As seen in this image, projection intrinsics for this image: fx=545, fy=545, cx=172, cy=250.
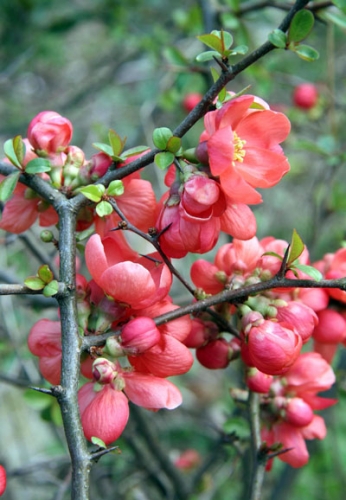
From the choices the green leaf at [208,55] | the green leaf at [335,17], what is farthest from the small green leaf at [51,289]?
the green leaf at [335,17]

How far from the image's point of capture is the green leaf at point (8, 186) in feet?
2.30

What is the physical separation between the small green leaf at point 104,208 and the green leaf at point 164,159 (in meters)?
0.08

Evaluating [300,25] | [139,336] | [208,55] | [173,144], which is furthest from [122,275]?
[300,25]

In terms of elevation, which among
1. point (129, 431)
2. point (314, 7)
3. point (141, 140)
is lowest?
point (129, 431)

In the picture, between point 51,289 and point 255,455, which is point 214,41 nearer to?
point 51,289

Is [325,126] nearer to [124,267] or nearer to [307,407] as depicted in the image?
[307,407]

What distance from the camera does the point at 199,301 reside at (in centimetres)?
70

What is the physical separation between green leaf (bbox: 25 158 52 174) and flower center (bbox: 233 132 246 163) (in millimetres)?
244

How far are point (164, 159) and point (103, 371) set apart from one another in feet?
0.87

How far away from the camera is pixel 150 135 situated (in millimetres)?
2100

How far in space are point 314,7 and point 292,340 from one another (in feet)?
1.98

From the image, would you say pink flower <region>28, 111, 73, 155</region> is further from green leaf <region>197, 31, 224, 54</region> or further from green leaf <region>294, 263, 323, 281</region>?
green leaf <region>294, 263, 323, 281</region>

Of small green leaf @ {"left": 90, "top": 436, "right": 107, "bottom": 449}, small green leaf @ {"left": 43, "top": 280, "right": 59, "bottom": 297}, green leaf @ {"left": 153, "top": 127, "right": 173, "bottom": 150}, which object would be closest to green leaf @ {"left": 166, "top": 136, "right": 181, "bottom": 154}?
green leaf @ {"left": 153, "top": 127, "right": 173, "bottom": 150}

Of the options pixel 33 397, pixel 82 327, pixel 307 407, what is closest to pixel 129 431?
pixel 33 397
